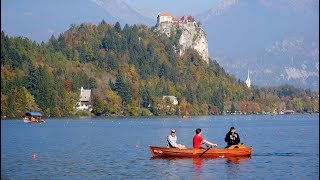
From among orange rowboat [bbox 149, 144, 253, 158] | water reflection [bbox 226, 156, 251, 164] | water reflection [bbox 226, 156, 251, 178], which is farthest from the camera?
orange rowboat [bbox 149, 144, 253, 158]

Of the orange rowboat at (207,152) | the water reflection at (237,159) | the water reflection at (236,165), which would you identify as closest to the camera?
the water reflection at (236,165)

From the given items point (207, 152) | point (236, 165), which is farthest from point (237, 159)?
point (236, 165)

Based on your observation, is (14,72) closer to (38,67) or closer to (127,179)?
(38,67)

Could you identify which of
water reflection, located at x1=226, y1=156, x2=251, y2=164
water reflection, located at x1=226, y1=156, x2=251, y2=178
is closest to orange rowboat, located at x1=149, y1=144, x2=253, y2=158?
water reflection, located at x1=226, y1=156, x2=251, y2=164

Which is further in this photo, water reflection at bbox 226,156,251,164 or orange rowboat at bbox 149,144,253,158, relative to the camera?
orange rowboat at bbox 149,144,253,158

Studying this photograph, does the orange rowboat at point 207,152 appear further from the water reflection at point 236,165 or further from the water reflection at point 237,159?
the water reflection at point 236,165

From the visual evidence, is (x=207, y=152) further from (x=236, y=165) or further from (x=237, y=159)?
(x=236, y=165)

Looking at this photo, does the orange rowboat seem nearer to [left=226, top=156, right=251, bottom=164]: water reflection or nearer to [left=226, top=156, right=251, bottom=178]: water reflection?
[left=226, top=156, right=251, bottom=164]: water reflection

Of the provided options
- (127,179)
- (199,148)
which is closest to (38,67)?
(199,148)

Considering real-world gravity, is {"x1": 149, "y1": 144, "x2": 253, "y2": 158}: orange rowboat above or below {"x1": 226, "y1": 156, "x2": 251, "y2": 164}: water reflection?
above

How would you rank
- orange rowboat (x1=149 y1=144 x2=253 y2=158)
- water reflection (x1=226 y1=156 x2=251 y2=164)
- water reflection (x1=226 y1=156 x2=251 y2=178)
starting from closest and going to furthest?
water reflection (x1=226 y1=156 x2=251 y2=178), water reflection (x1=226 y1=156 x2=251 y2=164), orange rowboat (x1=149 y1=144 x2=253 y2=158)

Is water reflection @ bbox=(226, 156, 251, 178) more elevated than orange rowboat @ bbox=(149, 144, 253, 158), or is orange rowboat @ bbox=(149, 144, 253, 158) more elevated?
orange rowboat @ bbox=(149, 144, 253, 158)

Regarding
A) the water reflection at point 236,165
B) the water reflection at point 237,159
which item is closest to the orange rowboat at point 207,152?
the water reflection at point 237,159

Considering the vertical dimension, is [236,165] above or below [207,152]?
below
